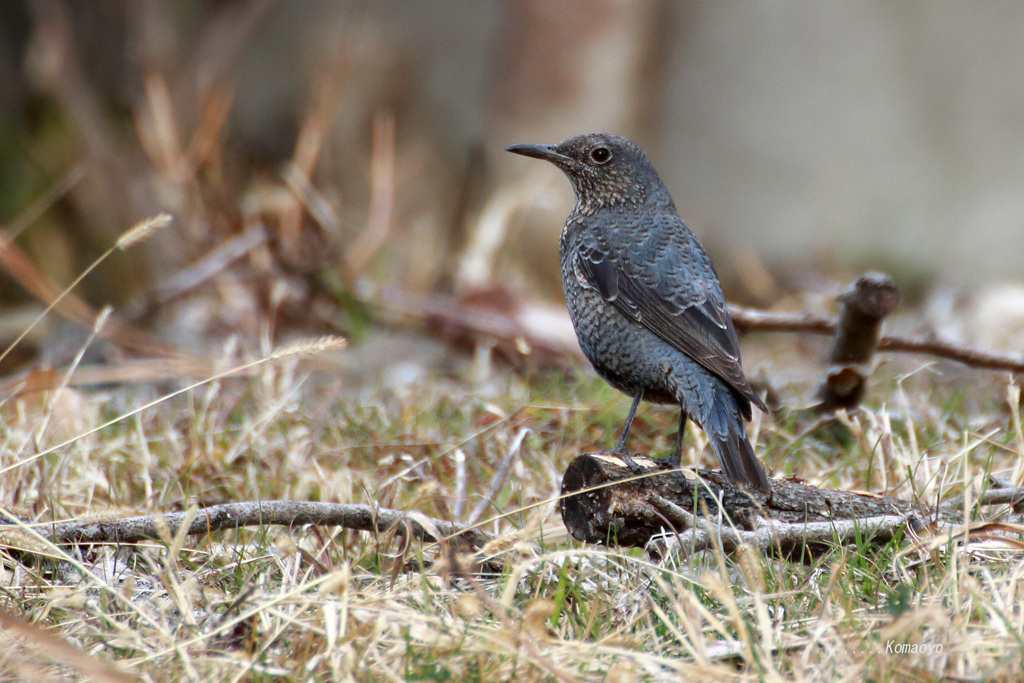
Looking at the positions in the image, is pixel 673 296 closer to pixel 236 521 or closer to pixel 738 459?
pixel 738 459

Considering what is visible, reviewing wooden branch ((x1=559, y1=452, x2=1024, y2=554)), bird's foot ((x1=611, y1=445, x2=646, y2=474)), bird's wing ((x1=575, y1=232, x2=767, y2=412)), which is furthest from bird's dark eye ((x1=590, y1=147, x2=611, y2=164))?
wooden branch ((x1=559, y1=452, x2=1024, y2=554))

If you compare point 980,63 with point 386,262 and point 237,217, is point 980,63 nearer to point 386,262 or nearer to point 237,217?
point 386,262

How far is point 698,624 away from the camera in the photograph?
1.94m

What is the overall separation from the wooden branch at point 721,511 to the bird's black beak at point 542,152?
122cm

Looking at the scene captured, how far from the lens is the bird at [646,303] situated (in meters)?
2.70

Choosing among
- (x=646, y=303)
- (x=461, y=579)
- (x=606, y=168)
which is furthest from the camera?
(x=606, y=168)

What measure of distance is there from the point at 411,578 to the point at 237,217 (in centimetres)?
437

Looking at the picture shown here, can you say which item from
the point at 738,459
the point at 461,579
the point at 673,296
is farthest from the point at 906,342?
the point at 461,579

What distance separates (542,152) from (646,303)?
74 centimetres

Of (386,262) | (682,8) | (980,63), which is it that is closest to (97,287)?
(386,262)

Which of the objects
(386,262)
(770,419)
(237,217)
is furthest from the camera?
(386,262)

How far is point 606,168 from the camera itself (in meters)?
3.28

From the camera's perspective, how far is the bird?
2697 mm

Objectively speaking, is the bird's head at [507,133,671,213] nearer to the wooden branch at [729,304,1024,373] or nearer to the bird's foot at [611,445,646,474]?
the wooden branch at [729,304,1024,373]
